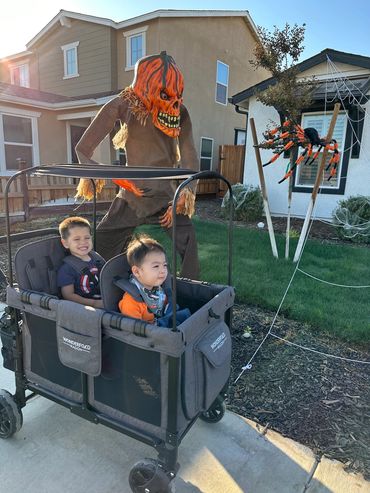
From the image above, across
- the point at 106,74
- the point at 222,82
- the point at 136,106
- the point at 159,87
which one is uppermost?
the point at 222,82

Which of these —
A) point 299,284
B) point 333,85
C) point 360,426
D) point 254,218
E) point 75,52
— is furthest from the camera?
point 75,52

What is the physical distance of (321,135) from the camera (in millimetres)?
7902

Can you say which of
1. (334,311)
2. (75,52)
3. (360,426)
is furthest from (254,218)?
(75,52)

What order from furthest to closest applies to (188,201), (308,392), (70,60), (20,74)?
1. (20,74)
2. (70,60)
3. (188,201)
4. (308,392)

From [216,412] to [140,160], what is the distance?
5.86 ft

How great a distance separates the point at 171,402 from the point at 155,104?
1.98 meters

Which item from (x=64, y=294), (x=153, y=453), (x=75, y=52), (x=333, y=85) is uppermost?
(x=75, y=52)

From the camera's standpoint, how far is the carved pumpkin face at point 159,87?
251cm

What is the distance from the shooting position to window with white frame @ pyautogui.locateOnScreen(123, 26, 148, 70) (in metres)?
11.2

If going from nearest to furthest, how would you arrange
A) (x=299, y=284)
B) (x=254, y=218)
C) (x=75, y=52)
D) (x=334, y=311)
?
(x=334, y=311) < (x=299, y=284) < (x=254, y=218) < (x=75, y=52)

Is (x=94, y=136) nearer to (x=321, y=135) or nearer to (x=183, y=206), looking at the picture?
(x=183, y=206)

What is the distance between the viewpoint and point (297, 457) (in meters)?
1.76

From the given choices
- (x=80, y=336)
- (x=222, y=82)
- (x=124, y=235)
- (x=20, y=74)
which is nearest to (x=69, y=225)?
(x=124, y=235)

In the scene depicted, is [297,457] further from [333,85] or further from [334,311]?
[333,85]
